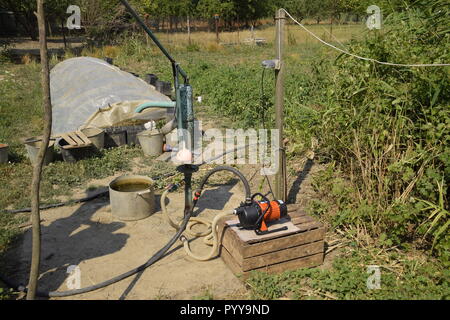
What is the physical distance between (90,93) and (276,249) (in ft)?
17.6

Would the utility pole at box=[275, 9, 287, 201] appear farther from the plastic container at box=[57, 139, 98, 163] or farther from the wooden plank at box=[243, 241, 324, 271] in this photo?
the plastic container at box=[57, 139, 98, 163]

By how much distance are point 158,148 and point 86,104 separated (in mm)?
1848

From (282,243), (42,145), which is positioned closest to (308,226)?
(282,243)

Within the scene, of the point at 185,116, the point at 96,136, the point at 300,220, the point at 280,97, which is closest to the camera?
the point at 300,220

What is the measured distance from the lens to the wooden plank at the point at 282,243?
3230 mm

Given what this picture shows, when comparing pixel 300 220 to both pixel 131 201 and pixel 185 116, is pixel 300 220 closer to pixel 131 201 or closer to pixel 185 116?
pixel 185 116

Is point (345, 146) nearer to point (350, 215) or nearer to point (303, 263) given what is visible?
point (350, 215)

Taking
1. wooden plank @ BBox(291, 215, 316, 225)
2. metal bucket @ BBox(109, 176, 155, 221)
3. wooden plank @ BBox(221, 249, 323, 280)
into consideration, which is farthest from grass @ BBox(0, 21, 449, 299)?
metal bucket @ BBox(109, 176, 155, 221)

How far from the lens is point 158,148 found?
6.29 meters

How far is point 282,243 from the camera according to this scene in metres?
3.34

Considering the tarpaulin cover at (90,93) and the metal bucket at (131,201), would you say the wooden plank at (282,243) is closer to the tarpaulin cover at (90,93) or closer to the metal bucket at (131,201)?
the metal bucket at (131,201)
